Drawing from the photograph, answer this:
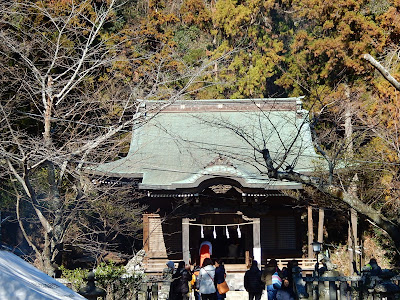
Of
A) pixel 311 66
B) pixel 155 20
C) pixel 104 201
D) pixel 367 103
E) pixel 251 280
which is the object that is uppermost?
pixel 155 20

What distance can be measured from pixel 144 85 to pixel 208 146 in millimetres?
3563

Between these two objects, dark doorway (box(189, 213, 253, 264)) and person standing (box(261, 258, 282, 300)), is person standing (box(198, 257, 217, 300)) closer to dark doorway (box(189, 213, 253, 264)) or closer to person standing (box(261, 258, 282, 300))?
person standing (box(261, 258, 282, 300))

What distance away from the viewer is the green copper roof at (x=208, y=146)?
1554 cm

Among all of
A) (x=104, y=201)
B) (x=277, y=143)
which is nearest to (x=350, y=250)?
(x=277, y=143)

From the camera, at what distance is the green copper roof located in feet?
51.0

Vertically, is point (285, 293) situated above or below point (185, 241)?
below

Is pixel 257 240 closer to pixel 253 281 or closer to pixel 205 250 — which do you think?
pixel 205 250

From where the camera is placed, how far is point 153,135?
63.8 feet

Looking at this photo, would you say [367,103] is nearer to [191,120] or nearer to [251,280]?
[191,120]

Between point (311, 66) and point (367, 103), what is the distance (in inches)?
258

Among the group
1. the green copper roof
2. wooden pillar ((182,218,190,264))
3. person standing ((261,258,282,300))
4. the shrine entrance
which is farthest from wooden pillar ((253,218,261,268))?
person standing ((261,258,282,300))

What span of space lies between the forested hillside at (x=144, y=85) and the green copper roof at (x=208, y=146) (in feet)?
3.24

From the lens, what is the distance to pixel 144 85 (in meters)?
16.0

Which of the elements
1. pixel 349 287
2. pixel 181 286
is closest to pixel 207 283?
pixel 181 286
